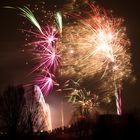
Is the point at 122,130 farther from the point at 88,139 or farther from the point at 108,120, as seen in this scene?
the point at 88,139

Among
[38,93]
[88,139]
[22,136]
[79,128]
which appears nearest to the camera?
[88,139]

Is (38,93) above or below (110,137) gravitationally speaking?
above

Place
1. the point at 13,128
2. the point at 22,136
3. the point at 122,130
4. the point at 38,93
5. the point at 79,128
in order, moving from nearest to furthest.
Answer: the point at 122,130 < the point at 79,128 < the point at 22,136 < the point at 13,128 < the point at 38,93

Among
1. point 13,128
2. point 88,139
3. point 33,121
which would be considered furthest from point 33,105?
point 88,139

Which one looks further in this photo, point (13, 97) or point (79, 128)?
point (13, 97)

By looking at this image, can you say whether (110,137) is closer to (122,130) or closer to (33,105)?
(122,130)

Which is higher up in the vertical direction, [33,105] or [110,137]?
[33,105]

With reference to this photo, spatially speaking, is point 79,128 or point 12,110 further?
point 12,110

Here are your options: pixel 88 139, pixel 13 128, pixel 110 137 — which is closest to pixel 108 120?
pixel 110 137

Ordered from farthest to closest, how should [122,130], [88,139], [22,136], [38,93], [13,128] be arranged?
[38,93] < [13,128] < [22,136] < [88,139] < [122,130]
